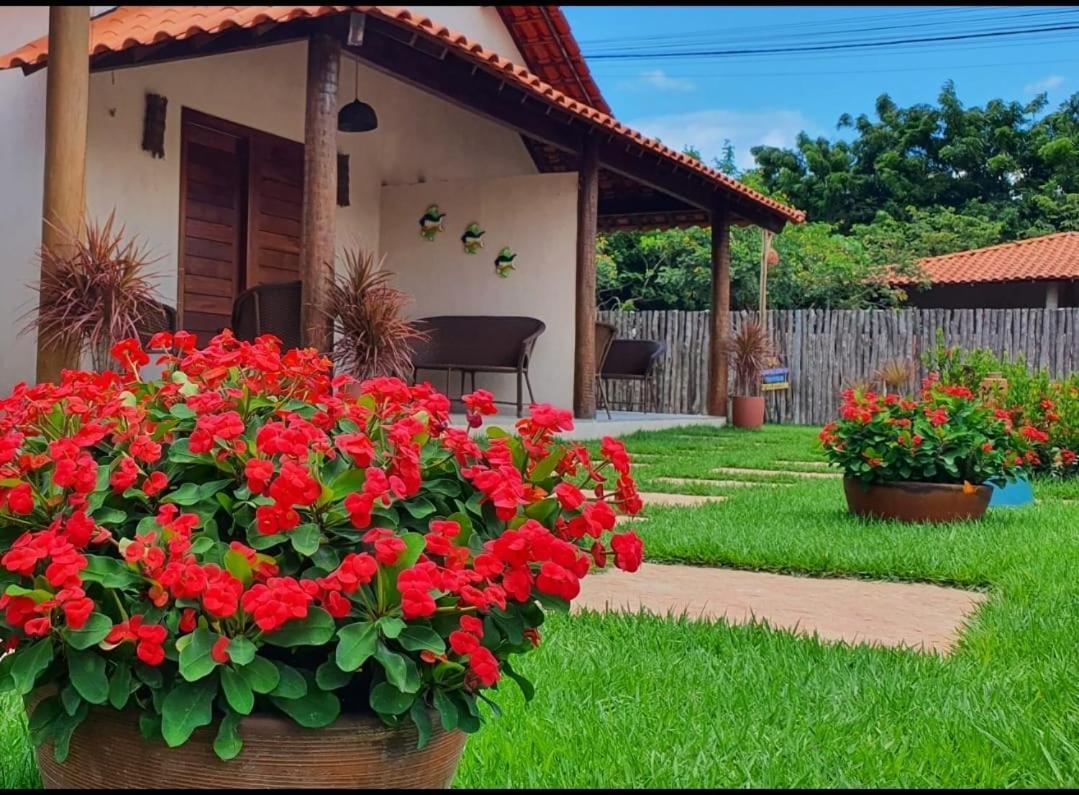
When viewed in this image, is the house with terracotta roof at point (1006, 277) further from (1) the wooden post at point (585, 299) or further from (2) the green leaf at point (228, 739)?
(2) the green leaf at point (228, 739)

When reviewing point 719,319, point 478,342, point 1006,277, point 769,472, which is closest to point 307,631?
point 769,472

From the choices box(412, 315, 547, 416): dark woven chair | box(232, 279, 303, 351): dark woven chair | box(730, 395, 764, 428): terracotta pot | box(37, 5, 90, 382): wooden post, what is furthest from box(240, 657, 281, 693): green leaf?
box(730, 395, 764, 428): terracotta pot

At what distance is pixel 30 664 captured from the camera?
1.26m

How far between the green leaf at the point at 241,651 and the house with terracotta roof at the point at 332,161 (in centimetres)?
376

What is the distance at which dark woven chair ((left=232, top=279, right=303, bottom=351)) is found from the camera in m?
6.38

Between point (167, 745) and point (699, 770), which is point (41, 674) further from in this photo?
point (699, 770)

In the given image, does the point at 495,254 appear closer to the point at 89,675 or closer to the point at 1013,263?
the point at 89,675

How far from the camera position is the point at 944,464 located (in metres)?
4.53

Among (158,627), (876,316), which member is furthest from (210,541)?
(876,316)

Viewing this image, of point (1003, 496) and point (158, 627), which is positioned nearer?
point (158, 627)

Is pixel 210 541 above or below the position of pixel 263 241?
below

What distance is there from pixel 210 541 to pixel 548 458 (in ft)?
1.56

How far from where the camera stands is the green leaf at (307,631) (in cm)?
125

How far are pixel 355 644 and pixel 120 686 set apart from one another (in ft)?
0.95
